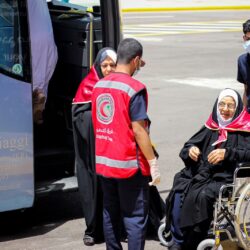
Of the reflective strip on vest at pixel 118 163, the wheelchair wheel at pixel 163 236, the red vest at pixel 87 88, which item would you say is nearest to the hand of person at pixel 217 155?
the wheelchair wheel at pixel 163 236

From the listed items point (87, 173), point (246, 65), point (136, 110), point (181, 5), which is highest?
point (136, 110)

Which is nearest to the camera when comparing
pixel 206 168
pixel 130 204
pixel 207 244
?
pixel 130 204

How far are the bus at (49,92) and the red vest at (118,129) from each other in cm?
101

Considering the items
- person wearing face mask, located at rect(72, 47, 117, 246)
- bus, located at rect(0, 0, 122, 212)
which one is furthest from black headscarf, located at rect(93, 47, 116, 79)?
bus, located at rect(0, 0, 122, 212)

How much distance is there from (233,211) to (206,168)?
1.43 feet

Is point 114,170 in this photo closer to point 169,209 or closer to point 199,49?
point 169,209

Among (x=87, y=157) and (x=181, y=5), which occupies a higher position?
(x=87, y=157)

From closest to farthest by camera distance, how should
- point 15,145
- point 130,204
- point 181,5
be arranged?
point 130,204 → point 15,145 → point 181,5

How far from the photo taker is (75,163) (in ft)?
22.3

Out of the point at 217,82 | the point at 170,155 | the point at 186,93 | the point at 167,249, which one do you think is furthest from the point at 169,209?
the point at 217,82

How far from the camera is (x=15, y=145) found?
241 inches

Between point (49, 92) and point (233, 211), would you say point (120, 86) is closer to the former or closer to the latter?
point (233, 211)

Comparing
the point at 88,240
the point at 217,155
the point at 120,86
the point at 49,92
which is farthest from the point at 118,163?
the point at 49,92

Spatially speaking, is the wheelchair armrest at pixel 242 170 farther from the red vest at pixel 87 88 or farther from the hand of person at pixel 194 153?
the red vest at pixel 87 88
